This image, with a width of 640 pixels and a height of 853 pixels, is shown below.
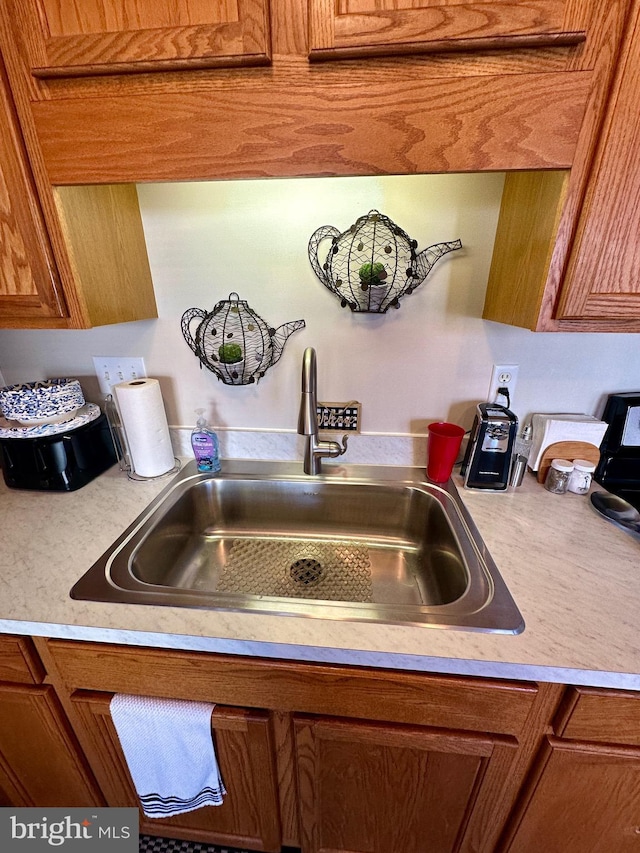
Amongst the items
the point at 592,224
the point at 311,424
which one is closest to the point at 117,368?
the point at 311,424

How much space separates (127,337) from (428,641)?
45.5 inches

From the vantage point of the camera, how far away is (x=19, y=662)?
0.73 m

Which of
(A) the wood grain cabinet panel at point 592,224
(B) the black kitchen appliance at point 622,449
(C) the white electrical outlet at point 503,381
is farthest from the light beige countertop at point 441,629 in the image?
(A) the wood grain cabinet panel at point 592,224

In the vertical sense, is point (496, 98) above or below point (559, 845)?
above

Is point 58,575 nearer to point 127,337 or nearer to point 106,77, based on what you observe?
point 127,337

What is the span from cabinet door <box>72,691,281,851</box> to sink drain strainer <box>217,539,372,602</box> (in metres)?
0.28

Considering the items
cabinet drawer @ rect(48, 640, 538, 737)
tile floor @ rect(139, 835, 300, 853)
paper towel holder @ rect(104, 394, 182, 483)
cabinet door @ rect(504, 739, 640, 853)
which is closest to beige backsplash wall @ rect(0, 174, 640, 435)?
paper towel holder @ rect(104, 394, 182, 483)

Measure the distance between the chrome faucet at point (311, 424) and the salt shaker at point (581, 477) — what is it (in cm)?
65

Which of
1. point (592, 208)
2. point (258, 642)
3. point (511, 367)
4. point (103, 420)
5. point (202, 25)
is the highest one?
point (202, 25)

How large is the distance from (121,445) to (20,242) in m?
0.63

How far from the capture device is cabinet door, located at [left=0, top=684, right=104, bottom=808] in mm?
775

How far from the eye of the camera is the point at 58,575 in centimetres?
77

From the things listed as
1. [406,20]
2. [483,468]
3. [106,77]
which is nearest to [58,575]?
[106,77]

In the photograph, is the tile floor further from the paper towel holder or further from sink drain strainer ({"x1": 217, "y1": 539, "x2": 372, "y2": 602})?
the paper towel holder
